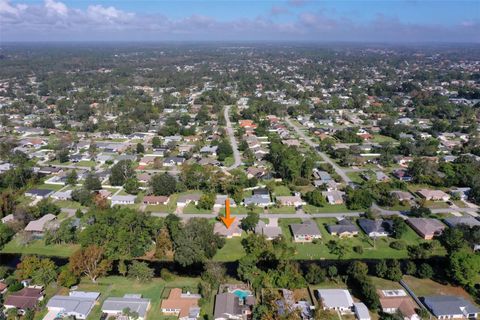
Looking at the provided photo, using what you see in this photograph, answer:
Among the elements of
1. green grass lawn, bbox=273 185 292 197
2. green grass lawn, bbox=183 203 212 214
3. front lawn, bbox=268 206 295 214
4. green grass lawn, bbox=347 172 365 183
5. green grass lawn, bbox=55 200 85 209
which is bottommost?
green grass lawn, bbox=55 200 85 209

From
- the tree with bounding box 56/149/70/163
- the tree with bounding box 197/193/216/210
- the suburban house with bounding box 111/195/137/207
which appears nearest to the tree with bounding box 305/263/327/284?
the tree with bounding box 197/193/216/210

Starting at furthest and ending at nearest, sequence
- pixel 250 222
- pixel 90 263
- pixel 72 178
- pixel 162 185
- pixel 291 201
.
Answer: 1. pixel 72 178
2. pixel 162 185
3. pixel 291 201
4. pixel 250 222
5. pixel 90 263

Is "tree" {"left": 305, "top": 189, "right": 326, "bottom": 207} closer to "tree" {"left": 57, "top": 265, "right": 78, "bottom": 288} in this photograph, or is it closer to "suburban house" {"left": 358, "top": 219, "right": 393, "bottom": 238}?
"suburban house" {"left": 358, "top": 219, "right": 393, "bottom": 238}

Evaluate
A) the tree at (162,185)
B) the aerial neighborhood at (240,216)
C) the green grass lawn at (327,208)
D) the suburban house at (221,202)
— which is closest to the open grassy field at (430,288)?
the aerial neighborhood at (240,216)

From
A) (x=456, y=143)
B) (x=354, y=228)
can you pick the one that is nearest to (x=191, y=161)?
(x=354, y=228)

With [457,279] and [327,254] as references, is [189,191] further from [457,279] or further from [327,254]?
[457,279]

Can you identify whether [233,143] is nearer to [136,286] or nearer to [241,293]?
[136,286]

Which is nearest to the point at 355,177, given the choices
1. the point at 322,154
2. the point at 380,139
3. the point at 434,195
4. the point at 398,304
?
the point at 322,154
